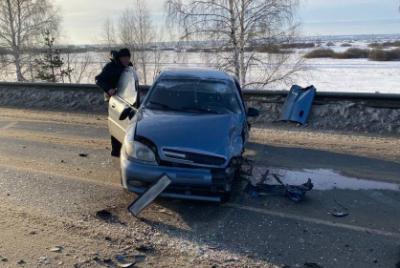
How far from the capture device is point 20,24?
31719 millimetres

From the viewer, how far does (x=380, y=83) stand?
2512 cm

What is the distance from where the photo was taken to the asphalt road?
13.9ft

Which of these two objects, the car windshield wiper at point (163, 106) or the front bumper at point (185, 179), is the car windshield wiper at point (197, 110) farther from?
the front bumper at point (185, 179)

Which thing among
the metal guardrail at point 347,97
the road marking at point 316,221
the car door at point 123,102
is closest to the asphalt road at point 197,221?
the road marking at point 316,221

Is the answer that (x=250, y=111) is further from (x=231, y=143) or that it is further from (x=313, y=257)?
(x=313, y=257)

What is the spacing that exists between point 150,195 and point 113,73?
374 cm

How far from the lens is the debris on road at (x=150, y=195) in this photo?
5000 mm

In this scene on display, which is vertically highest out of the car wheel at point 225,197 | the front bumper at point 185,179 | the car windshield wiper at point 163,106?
the car windshield wiper at point 163,106

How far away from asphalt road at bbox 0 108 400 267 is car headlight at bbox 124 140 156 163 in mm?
671

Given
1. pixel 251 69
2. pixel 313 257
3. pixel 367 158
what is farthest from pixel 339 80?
pixel 313 257

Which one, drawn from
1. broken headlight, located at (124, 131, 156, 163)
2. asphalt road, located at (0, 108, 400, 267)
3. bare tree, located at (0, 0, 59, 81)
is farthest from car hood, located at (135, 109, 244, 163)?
bare tree, located at (0, 0, 59, 81)

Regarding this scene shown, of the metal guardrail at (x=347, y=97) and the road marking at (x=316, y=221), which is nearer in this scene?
the road marking at (x=316, y=221)

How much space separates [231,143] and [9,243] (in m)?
2.79

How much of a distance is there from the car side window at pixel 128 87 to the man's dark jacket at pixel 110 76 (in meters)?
→ 0.13
